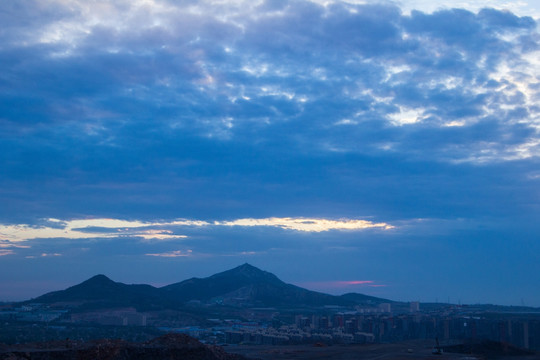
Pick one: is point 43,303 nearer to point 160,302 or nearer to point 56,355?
point 160,302

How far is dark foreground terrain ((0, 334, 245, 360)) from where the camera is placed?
30828 millimetres

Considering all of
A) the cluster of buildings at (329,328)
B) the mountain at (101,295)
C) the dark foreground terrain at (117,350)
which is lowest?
the cluster of buildings at (329,328)

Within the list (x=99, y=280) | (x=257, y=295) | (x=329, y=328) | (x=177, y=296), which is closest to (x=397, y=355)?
(x=329, y=328)

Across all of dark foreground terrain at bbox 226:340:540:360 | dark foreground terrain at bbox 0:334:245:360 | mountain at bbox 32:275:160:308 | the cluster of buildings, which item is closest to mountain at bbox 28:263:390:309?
mountain at bbox 32:275:160:308

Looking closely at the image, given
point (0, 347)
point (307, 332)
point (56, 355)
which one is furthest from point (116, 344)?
point (307, 332)

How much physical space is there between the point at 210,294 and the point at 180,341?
157754 mm

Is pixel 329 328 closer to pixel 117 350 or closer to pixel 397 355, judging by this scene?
pixel 397 355

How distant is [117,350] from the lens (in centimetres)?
3297

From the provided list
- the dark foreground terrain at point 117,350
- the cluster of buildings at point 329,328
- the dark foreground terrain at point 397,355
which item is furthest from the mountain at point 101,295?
the dark foreground terrain at point 117,350

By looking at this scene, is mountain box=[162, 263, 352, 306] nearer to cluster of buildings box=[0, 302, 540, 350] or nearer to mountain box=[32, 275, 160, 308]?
mountain box=[32, 275, 160, 308]

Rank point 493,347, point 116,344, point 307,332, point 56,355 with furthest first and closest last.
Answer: point 307,332 < point 493,347 < point 116,344 < point 56,355

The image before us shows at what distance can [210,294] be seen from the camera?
193m

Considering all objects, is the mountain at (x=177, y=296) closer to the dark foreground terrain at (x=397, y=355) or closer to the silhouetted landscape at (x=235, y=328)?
the silhouetted landscape at (x=235, y=328)

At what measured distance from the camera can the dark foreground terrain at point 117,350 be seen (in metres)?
30.8
